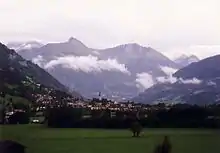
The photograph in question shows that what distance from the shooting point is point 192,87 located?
260 inches

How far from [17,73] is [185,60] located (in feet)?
7.62

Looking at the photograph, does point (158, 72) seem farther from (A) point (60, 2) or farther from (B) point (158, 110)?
(A) point (60, 2)

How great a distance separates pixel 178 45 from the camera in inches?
261

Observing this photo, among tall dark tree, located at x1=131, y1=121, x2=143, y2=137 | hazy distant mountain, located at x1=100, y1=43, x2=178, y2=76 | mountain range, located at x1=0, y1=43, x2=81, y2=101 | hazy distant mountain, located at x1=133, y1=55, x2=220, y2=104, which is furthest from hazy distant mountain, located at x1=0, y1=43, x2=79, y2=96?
hazy distant mountain, located at x1=133, y1=55, x2=220, y2=104

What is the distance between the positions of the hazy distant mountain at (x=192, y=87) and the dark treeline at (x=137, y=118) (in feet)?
0.43

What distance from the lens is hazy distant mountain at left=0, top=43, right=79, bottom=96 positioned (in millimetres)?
6375

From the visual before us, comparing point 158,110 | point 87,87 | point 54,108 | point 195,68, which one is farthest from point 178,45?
point 54,108

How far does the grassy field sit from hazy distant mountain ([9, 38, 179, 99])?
1.91ft

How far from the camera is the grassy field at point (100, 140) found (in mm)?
6258

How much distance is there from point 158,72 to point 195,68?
0.52 meters

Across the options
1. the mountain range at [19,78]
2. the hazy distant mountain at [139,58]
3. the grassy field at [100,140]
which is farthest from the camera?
the hazy distant mountain at [139,58]

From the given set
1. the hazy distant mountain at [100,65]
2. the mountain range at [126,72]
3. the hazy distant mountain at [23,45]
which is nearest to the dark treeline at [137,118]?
the mountain range at [126,72]

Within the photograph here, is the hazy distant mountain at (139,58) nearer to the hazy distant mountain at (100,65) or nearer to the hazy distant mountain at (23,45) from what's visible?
the hazy distant mountain at (100,65)

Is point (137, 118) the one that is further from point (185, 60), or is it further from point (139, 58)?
point (185, 60)
